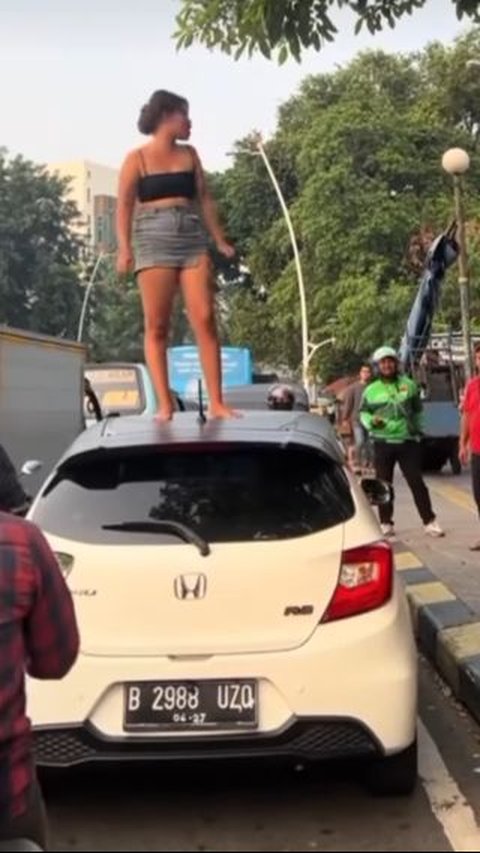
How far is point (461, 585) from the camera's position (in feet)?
29.6

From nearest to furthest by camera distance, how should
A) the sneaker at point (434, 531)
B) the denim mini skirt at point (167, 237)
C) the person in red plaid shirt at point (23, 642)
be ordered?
the person in red plaid shirt at point (23, 642) < the denim mini skirt at point (167, 237) < the sneaker at point (434, 531)

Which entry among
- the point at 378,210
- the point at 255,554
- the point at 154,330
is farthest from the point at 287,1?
the point at 378,210

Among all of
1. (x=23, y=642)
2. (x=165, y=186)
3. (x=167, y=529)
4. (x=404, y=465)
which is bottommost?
(x=404, y=465)

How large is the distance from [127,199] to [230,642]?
9.89 ft

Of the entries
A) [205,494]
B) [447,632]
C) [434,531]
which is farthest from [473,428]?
[205,494]

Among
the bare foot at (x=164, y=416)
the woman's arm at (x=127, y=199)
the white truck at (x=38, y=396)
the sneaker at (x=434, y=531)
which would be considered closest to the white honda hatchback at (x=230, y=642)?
the bare foot at (x=164, y=416)

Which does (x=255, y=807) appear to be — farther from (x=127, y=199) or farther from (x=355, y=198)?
(x=355, y=198)

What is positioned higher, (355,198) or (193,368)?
(355,198)

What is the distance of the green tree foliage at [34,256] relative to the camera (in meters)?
59.0

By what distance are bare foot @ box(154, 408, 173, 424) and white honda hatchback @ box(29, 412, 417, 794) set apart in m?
1.06

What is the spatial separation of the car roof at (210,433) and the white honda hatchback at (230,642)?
0.27 meters

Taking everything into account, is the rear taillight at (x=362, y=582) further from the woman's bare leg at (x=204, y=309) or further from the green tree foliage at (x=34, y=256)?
the green tree foliage at (x=34, y=256)

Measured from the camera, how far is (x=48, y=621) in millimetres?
2682

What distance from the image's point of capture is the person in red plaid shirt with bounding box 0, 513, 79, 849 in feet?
8.48
